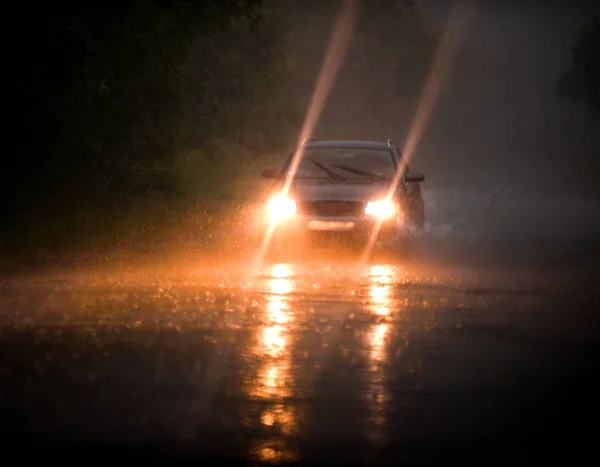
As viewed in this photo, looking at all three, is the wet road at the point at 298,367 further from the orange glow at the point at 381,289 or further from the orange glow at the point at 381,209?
the orange glow at the point at 381,209

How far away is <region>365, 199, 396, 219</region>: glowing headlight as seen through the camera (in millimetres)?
19859

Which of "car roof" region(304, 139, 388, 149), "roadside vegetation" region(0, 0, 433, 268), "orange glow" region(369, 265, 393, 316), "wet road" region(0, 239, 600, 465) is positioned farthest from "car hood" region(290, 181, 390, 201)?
"wet road" region(0, 239, 600, 465)

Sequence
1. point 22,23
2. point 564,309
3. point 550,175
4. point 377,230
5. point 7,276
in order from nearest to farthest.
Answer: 1. point 564,309
2. point 7,276
3. point 377,230
4. point 22,23
5. point 550,175

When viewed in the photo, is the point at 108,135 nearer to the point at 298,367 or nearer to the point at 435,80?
the point at 298,367

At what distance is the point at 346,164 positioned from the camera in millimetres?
21516

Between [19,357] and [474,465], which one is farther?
[19,357]

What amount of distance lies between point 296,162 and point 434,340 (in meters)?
10.5

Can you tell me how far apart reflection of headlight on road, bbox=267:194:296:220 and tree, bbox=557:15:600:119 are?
63602 mm

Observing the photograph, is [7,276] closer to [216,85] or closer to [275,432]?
[275,432]

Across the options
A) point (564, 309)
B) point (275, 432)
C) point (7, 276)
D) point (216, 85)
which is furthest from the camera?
point (216, 85)

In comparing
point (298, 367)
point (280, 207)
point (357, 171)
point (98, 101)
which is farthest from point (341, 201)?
point (298, 367)

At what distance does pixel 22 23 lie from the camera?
2114 cm

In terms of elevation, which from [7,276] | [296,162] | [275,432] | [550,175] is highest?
[550,175]

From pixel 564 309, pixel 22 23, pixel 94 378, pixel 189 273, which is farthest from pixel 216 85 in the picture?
pixel 94 378
